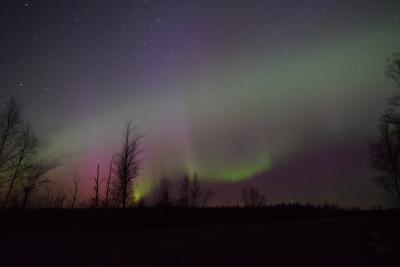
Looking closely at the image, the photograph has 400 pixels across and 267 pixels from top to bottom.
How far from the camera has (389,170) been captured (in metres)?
45.2

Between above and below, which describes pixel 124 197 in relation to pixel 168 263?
above

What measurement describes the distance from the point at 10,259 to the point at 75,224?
18.2 m

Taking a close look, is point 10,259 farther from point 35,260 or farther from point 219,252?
point 219,252

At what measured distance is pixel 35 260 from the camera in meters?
7.59

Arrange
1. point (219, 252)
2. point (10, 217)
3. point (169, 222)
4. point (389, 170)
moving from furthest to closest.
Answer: point (389, 170) < point (169, 222) < point (10, 217) < point (219, 252)

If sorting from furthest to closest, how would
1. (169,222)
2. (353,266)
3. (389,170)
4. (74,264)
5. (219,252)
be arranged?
1. (389,170)
2. (169,222)
3. (219,252)
4. (353,266)
5. (74,264)

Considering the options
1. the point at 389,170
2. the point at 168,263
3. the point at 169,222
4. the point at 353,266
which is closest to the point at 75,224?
the point at 169,222

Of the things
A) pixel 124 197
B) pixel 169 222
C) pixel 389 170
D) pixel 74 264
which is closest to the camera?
pixel 74 264

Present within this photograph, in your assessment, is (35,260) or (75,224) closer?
(35,260)

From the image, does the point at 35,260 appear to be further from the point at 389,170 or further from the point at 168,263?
the point at 389,170

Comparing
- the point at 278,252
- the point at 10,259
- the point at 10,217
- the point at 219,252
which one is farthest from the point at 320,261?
the point at 10,217

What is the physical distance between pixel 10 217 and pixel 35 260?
62.0 feet

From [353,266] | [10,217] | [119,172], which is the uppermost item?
[119,172]

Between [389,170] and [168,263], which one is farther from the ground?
[389,170]
